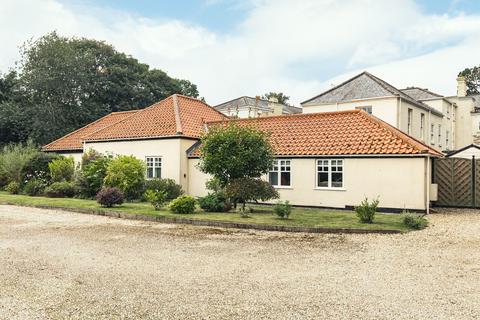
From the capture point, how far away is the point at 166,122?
2839 cm

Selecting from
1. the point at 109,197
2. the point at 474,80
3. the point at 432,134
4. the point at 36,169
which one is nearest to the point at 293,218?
the point at 109,197

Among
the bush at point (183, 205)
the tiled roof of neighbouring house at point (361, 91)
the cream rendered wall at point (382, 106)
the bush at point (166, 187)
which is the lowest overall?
the bush at point (183, 205)

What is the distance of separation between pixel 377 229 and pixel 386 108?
24.8m

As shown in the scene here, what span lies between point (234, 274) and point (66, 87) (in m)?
45.8

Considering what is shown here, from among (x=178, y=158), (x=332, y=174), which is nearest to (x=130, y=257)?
(x=332, y=174)

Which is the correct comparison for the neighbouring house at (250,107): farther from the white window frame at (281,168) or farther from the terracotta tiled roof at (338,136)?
the white window frame at (281,168)

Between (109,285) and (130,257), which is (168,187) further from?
(109,285)

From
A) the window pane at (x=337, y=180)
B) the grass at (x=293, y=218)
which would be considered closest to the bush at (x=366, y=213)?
the grass at (x=293, y=218)

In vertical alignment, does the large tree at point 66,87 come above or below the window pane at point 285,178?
above

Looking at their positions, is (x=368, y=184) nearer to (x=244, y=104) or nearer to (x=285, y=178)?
(x=285, y=178)

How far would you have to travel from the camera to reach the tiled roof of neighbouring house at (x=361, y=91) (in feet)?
125

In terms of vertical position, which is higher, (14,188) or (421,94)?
(421,94)

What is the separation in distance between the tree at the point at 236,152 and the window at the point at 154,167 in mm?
8193

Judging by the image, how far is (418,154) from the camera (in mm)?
19781
